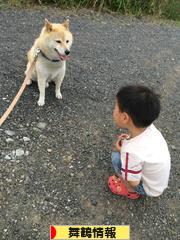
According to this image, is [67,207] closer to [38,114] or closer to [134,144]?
[134,144]

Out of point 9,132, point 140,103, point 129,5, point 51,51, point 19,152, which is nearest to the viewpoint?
point 140,103

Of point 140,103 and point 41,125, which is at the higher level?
point 140,103

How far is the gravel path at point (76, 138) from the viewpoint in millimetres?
2699

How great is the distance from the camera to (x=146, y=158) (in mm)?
2523

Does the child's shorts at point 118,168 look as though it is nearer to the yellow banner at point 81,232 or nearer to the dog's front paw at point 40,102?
the yellow banner at point 81,232

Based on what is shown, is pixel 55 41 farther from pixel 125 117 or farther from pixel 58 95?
pixel 125 117

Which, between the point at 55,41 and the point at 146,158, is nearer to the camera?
the point at 146,158

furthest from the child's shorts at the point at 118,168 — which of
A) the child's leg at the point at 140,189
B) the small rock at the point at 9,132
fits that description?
the small rock at the point at 9,132

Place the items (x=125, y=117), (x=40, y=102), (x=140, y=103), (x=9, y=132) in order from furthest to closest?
1. (x=40, y=102)
2. (x=9, y=132)
3. (x=125, y=117)
4. (x=140, y=103)

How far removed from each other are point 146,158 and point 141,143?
11cm

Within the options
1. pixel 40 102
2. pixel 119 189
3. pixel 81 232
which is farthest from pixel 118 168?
pixel 40 102

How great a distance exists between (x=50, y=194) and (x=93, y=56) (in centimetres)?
261

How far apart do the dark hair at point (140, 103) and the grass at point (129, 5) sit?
13.2 ft

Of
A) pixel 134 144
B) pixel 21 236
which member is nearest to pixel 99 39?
pixel 134 144
